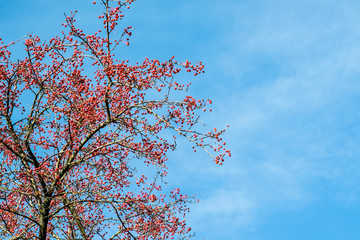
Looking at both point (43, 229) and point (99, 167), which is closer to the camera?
point (43, 229)

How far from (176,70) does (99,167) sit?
4509mm

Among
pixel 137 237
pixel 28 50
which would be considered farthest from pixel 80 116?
pixel 137 237

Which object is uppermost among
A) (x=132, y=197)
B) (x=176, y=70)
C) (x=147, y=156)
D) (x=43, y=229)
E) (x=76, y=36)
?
(x=76, y=36)

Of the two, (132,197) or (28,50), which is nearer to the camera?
(132,197)

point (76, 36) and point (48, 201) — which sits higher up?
point (76, 36)

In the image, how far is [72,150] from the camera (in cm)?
1395

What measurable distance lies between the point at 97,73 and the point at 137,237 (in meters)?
5.77

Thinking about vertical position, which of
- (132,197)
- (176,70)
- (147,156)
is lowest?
(132,197)

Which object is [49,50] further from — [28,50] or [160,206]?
[160,206]

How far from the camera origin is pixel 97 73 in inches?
551

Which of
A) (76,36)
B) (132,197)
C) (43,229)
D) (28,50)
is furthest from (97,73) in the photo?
(43,229)

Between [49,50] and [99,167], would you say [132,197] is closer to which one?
[99,167]

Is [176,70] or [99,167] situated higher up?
[176,70]

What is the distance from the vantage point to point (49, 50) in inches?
577
